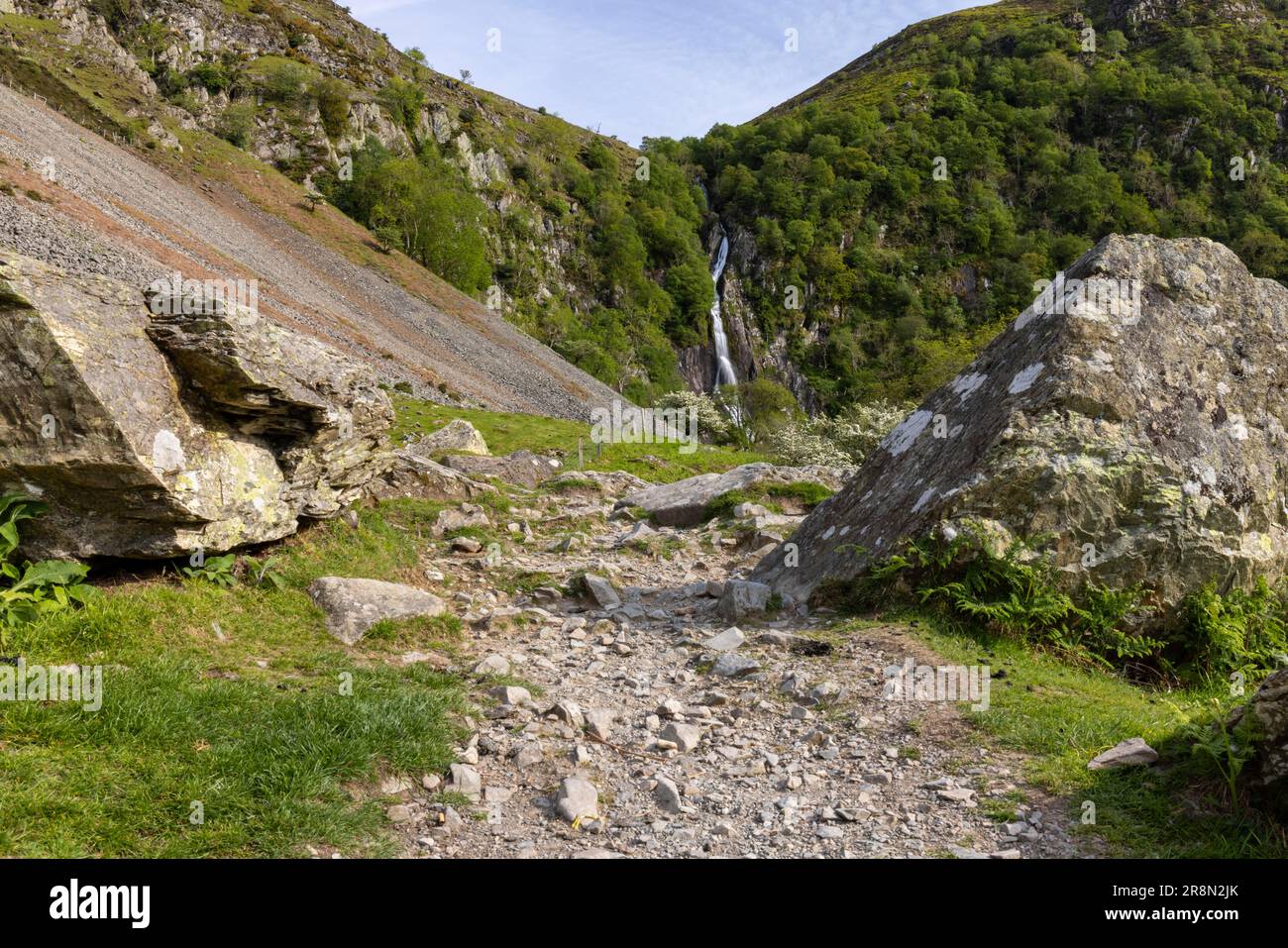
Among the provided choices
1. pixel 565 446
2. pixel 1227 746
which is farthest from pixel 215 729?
pixel 565 446

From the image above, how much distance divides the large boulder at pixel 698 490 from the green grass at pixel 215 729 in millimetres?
9349

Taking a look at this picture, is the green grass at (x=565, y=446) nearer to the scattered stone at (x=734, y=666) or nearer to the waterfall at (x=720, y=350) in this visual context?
the scattered stone at (x=734, y=666)

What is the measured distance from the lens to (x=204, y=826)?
4668mm

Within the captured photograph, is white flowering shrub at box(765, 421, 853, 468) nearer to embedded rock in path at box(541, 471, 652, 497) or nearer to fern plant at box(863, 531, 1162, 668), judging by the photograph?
embedded rock in path at box(541, 471, 652, 497)

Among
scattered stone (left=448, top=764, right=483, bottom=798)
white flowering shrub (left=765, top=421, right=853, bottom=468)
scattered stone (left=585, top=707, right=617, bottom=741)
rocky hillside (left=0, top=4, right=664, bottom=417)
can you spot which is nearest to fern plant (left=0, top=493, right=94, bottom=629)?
scattered stone (left=448, top=764, right=483, bottom=798)

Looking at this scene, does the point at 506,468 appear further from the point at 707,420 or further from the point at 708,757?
the point at 707,420

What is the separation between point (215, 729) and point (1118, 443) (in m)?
10.4

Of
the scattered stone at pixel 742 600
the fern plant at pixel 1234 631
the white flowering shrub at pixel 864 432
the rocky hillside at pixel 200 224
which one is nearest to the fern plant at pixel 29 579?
the scattered stone at pixel 742 600

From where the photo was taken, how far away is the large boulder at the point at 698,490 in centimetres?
1792

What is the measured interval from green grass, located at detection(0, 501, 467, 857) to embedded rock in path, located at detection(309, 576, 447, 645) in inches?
6.1

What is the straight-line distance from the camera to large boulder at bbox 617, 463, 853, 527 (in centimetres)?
1792

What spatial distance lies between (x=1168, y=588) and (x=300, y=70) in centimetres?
10113

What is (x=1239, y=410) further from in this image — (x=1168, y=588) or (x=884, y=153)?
(x=884, y=153)
